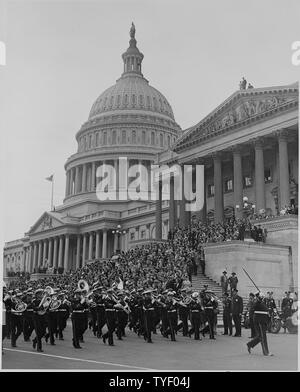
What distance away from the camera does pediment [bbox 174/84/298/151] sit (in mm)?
45969

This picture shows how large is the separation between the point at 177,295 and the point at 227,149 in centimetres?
2827

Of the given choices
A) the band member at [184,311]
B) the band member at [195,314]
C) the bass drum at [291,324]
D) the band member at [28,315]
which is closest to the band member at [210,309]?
the band member at [195,314]

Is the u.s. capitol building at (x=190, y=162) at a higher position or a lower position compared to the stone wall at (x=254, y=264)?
higher

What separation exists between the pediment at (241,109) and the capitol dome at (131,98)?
211 ft

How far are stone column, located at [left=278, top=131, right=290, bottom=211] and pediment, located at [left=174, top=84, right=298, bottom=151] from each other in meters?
2.68

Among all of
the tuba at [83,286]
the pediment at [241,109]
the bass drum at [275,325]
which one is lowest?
the bass drum at [275,325]

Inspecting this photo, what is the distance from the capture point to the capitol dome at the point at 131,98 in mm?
119812

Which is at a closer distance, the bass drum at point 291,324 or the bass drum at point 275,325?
the bass drum at point 291,324

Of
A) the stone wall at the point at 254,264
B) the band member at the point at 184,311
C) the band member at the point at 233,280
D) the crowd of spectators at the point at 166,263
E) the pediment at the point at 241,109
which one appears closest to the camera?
the band member at the point at 184,311

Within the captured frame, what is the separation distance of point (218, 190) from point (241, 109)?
314 inches

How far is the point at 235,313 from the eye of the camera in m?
26.0

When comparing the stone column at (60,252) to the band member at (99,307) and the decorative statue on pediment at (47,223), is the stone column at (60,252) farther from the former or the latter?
the band member at (99,307)

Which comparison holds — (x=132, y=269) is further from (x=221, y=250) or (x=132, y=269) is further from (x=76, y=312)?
(x=76, y=312)

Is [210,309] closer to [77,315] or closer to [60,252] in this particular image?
[77,315]
